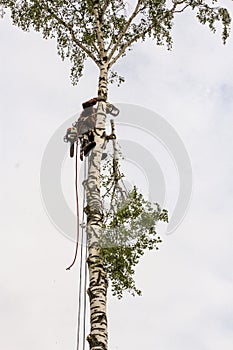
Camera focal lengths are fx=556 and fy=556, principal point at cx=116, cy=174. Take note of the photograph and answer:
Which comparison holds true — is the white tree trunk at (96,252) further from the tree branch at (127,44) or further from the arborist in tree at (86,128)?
the tree branch at (127,44)

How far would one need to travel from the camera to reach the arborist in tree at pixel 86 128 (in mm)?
11164

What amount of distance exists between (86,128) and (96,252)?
3.06 metres

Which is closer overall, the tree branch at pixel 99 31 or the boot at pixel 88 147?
the boot at pixel 88 147

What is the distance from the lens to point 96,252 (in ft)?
30.8

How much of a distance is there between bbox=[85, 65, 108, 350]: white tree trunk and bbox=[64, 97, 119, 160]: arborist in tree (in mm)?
201

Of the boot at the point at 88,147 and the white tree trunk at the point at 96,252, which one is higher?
the boot at the point at 88,147

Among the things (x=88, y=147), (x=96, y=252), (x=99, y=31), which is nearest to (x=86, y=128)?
(x=88, y=147)

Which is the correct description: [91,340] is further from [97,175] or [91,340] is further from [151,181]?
[151,181]

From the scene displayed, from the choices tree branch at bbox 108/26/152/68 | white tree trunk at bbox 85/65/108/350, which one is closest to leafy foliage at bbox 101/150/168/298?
white tree trunk at bbox 85/65/108/350

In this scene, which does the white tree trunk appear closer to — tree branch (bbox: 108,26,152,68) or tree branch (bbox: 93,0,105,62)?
tree branch (bbox: 108,26,152,68)

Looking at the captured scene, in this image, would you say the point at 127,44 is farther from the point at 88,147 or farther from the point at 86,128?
the point at 88,147

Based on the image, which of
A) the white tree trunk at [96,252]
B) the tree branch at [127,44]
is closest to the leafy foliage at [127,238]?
the white tree trunk at [96,252]

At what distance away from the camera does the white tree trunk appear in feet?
27.9

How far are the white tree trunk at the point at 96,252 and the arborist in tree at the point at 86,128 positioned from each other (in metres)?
0.20
